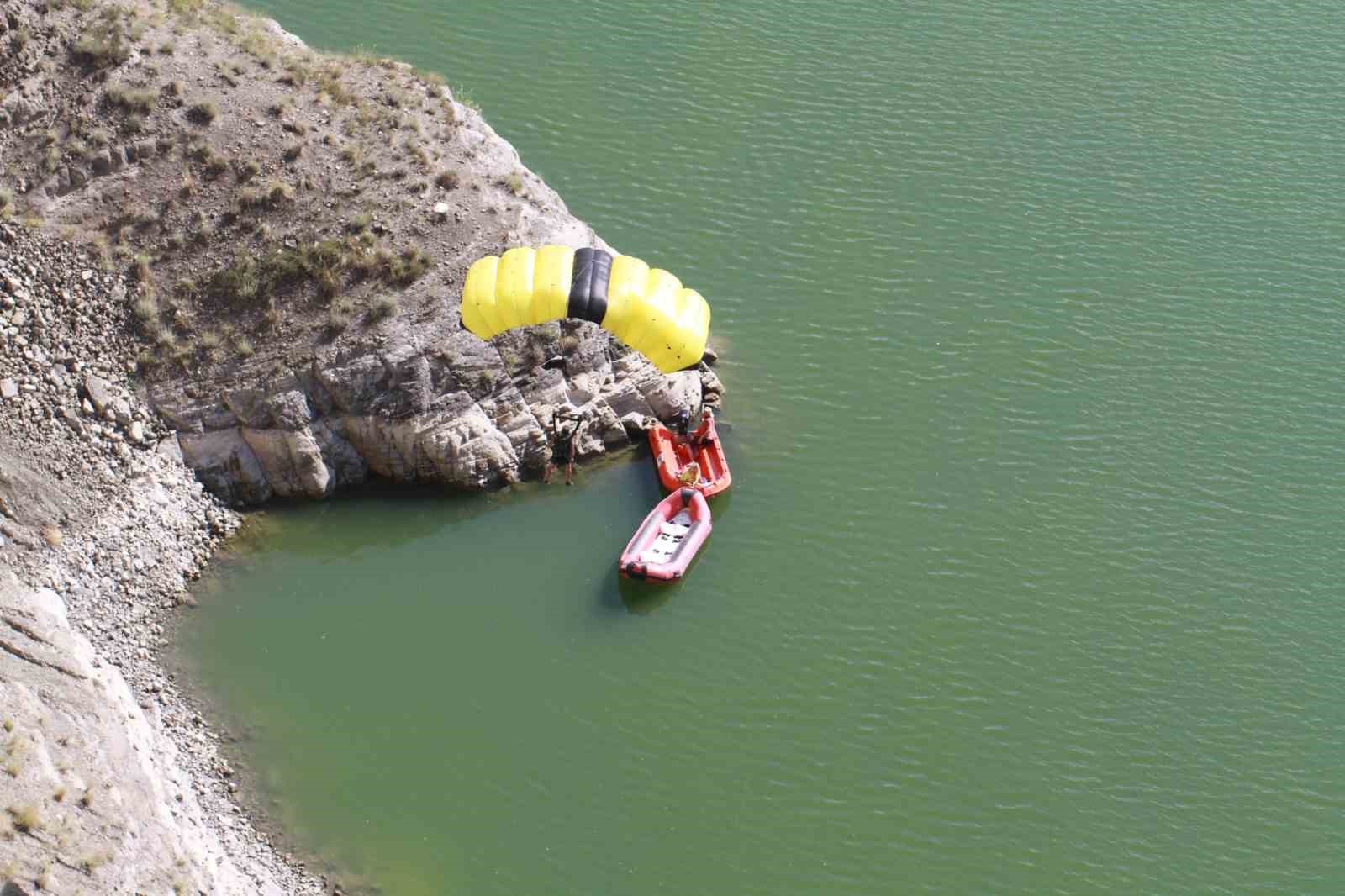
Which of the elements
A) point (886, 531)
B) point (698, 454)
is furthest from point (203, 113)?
point (886, 531)

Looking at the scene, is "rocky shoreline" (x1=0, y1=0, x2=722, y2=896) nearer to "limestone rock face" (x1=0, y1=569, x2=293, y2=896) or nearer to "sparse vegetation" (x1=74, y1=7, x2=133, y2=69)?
"sparse vegetation" (x1=74, y1=7, x2=133, y2=69)

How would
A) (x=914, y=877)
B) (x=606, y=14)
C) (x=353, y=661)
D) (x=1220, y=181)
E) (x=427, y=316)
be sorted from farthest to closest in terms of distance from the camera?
(x=606, y=14) < (x=1220, y=181) < (x=427, y=316) < (x=353, y=661) < (x=914, y=877)

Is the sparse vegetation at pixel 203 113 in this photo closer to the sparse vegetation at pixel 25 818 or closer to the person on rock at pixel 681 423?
the person on rock at pixel 681 423

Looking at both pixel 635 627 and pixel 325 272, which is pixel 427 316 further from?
pixel 635 627

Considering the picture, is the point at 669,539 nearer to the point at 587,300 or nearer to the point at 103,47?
the point at 587,300

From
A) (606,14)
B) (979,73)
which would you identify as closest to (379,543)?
(606,14)

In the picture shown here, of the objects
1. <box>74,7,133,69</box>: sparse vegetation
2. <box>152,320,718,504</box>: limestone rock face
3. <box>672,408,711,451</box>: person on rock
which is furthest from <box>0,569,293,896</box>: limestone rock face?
<box>672,408,711,451</box>: person on rock

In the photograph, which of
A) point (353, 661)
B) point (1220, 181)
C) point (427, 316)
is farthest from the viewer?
point (1220, 181)
